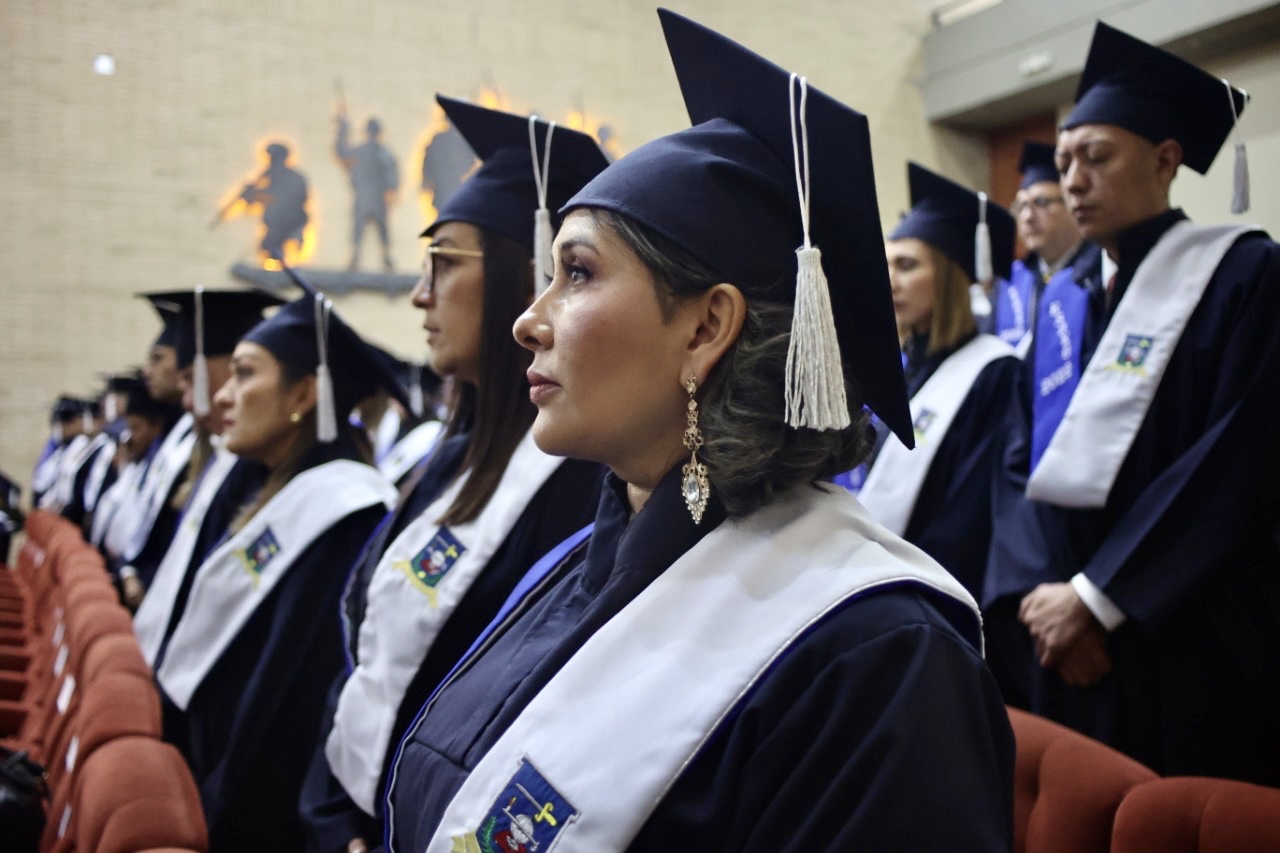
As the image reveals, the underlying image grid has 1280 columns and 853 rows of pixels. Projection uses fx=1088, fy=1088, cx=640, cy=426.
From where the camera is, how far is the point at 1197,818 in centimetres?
137

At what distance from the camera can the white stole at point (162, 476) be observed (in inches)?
189

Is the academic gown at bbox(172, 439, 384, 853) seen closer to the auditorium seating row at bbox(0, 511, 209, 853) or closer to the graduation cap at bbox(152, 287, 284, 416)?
the auditorium seating row at bbox(0, 511, 209, 853)

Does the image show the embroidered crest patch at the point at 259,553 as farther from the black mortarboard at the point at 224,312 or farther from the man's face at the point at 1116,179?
the man's face at the point at 1116,179

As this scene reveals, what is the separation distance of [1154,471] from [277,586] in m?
2.13

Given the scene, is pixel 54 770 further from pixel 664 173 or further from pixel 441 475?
pixel 664 173

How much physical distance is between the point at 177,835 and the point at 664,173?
1258 millimetres

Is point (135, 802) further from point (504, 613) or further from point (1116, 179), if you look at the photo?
point (1116, 179)

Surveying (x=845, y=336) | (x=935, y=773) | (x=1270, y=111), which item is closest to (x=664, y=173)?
(x=845, y=336)

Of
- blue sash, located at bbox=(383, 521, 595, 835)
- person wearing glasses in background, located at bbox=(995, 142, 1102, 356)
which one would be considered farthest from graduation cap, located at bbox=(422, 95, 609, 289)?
person wearing glasses in background, located at bbox=(995, 142, 1102, 356)

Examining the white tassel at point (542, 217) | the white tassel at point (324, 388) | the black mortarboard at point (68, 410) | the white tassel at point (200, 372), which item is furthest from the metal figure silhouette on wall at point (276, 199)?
the white tassel at point (542, 217)

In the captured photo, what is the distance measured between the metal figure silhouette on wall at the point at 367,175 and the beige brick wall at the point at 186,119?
112 mm

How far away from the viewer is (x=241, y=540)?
9.27ft

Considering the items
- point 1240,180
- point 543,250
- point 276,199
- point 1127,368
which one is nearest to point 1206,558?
point 1127,368

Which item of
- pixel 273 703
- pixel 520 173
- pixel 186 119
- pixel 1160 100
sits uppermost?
pixel 186 119
